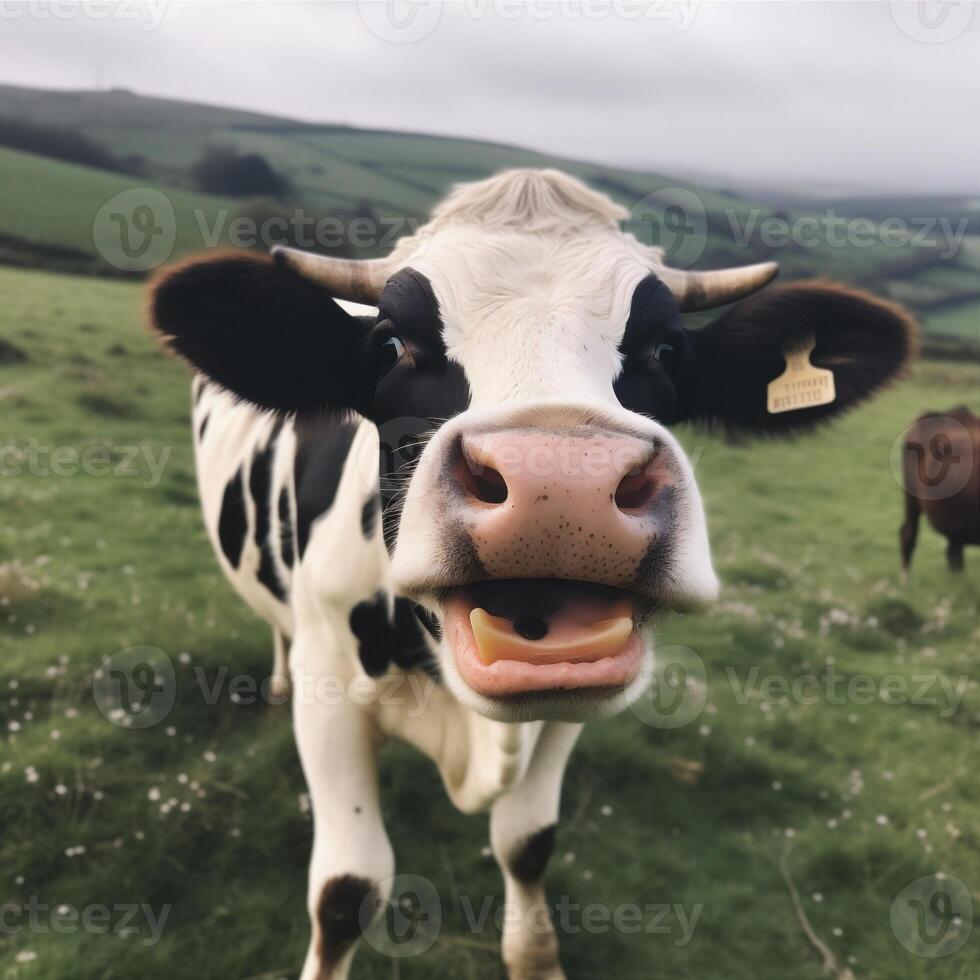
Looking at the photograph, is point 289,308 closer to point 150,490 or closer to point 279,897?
point 279,897

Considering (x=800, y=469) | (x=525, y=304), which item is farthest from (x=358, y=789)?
(x=800, y=469)

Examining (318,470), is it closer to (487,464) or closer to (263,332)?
(263,332)

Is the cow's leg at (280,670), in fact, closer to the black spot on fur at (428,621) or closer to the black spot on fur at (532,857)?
the black spot on fur at (532,857)

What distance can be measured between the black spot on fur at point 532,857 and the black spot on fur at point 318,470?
4.85 ft

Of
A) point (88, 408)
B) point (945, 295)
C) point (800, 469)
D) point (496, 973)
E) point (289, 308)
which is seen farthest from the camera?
point (945, 295)

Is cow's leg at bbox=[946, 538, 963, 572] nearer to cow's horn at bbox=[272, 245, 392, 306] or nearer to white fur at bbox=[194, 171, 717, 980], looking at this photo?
white fur at bbox=[194, 171, 717, 980]

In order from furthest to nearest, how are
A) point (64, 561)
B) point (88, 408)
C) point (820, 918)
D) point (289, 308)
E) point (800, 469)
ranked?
point (800, 469)
point (88, 408)
point (64, 561)
point (820, 918)
point (289, 308)

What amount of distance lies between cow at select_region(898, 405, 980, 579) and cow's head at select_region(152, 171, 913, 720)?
5644 mm

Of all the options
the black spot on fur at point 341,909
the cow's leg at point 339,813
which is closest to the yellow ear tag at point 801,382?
the cow's leg at point 339,813

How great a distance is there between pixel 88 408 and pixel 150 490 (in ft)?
9.38

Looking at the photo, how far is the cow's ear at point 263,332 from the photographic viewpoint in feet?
8.45

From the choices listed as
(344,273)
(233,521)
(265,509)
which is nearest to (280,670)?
(233,521)

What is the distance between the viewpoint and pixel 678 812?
15.1ft

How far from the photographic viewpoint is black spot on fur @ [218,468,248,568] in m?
4.09
